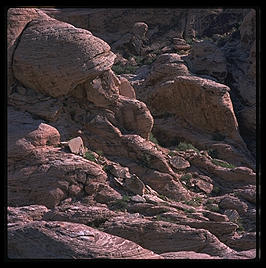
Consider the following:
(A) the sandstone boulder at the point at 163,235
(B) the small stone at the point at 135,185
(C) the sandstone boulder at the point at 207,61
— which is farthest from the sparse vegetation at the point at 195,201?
(C) the sandstone boulder at the point at 207,61

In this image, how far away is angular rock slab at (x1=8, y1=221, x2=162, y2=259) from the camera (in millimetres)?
8220

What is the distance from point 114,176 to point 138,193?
63 centimetres

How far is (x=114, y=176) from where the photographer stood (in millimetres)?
12117

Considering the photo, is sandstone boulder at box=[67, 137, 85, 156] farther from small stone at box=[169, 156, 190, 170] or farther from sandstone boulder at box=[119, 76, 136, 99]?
sandstone boulder at box=[119, 76, 136, 99]

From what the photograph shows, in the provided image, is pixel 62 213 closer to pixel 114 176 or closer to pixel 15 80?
pixel 114 176

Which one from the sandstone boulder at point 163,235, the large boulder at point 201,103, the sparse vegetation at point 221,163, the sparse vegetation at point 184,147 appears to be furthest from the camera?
the large boulder at point 201,103

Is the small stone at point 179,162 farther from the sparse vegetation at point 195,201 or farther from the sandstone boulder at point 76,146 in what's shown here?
the sandstone boulder at point 76,146

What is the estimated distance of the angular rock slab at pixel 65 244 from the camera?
8220 mm

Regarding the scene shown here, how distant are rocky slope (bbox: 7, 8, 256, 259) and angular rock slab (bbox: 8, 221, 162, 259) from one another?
16mm

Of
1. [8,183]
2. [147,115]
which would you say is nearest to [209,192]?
[147,115]

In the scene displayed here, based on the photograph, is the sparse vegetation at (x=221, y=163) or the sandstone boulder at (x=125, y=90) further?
the sparse vegetation at (x=221, y=163)

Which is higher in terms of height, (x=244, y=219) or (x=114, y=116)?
(x=114, y=116)

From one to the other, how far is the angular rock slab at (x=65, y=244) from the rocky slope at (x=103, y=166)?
0.02 meters

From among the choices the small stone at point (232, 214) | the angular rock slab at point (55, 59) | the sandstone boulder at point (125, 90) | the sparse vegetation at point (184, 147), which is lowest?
the small stone at point (232, 214)
